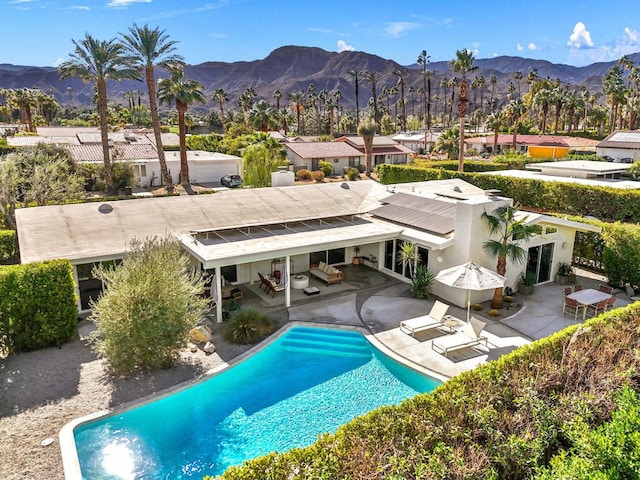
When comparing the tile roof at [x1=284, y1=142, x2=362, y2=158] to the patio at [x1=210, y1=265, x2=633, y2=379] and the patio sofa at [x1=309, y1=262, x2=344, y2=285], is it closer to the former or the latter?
the patio sofa at [x1=309, y1=262, x2=344, y2=285]

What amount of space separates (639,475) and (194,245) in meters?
15.4

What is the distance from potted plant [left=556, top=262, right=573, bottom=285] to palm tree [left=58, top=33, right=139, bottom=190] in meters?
33.5

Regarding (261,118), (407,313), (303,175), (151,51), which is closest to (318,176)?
(303,175)

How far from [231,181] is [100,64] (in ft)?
52.9

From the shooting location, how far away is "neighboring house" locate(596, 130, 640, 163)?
49.1 m

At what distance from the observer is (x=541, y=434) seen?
8.86m

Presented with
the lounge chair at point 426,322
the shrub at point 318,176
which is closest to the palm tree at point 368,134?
the shrub at point 318,176

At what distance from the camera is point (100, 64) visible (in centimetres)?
3541

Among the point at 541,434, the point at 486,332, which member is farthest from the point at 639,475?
the point at 486,332

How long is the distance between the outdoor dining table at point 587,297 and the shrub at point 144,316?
46.4ft

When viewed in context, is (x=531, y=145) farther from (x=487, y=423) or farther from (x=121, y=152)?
(x=487, y=423)

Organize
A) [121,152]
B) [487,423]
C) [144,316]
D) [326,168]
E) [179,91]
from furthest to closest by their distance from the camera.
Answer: [326,168] → [121,152] → [179,91] → [144,316] → [487,423]

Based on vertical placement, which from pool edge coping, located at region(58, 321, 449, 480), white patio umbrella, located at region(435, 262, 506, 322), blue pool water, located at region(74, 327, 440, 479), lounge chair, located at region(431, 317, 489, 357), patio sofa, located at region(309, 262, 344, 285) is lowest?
blue pool water, located at region(74, 327, 440, 479)

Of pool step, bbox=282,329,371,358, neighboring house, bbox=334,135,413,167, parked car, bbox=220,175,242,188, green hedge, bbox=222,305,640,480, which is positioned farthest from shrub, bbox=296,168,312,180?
green hedge, bbox=222,305,640,480
